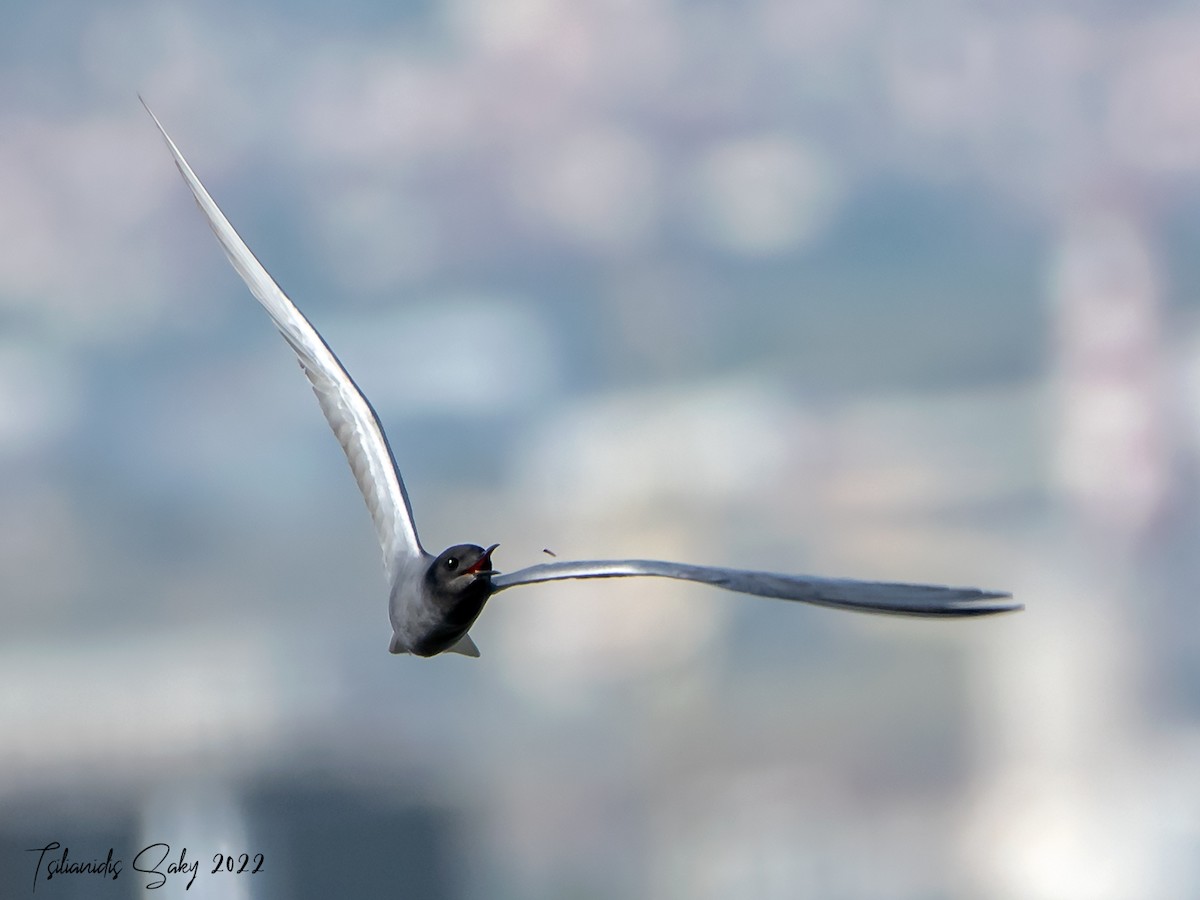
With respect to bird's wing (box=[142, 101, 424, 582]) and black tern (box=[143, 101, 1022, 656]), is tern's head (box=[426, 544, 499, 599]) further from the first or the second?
bird's wing (box=[142, 101, 424, 582])

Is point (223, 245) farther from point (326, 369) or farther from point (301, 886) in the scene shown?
point (301, 886)

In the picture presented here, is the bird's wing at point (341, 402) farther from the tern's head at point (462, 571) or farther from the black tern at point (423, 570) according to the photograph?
the tern's head at point (462, 571)

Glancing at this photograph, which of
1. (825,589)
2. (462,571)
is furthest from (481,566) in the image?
(825,589)

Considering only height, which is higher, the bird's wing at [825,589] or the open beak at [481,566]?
the open beak at [481,566]

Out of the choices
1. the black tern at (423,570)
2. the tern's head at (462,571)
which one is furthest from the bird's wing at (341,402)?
the tern's head at (462,571)

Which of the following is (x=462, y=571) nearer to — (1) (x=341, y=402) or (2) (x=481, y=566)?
(2) (x=481, y=566)

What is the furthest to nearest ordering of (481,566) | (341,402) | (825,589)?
(341,402)
(481,566)
(825,589)

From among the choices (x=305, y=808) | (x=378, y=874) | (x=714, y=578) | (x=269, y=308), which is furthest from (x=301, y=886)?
(x=714, y=578)
